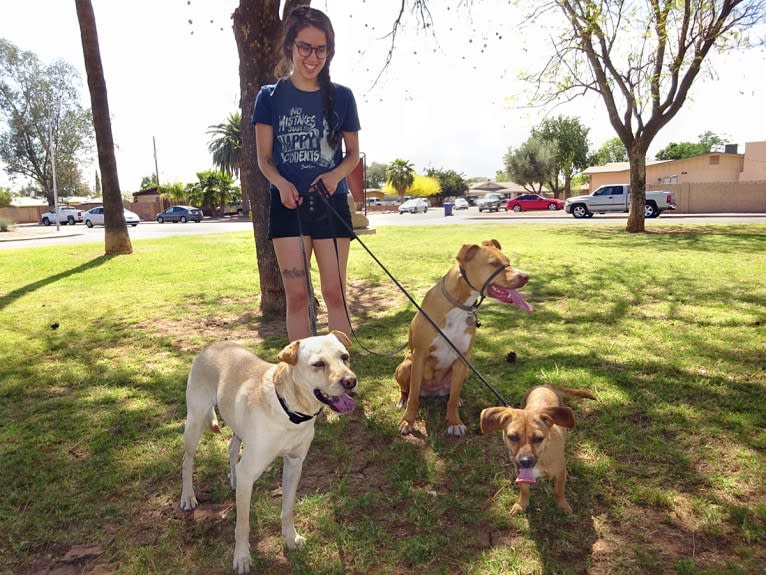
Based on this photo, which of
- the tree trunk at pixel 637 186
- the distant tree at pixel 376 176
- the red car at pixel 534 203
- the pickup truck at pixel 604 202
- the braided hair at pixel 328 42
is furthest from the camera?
the distant tree at pixel 376 176

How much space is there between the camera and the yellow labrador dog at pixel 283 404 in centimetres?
215

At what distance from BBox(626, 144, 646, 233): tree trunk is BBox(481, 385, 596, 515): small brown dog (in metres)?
18.2

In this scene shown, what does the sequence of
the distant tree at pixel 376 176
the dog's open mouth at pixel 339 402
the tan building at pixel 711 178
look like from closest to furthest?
the dog's open mouth at pixel 339 402 < the tan building at pixel 711 178 < the distant tree at pixel 376 176

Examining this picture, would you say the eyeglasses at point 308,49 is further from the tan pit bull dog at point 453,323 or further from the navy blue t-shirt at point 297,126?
the tan pit bull dog at point 453,323

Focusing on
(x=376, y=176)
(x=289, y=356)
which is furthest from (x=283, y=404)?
(x=376, y=176)

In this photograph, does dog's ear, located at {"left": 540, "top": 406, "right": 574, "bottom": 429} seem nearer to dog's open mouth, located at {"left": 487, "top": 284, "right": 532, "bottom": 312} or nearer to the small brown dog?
the small brown dog

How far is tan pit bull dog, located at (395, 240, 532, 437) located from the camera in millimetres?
3326

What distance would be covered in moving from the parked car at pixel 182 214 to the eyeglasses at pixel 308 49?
47.3 metres

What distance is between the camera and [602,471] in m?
2.91

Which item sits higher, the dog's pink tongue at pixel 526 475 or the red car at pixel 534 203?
the red car at pixel 534 203

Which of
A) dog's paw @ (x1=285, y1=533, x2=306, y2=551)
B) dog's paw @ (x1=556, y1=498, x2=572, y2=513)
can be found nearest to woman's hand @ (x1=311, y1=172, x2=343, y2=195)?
dog's paw @ (x1=285, y1=533, x2=306, y2=551)

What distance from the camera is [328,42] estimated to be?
3270 mm

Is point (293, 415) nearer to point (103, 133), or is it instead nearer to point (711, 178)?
point (103, 133)

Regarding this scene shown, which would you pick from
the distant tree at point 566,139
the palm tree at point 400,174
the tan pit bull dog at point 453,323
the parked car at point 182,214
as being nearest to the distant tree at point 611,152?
the distant tree at point 566,139
